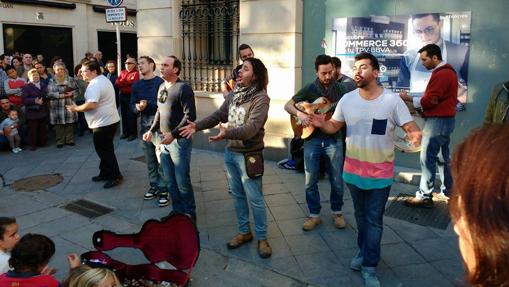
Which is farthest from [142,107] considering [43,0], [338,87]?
[43,0]

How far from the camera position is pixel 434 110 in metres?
5.18

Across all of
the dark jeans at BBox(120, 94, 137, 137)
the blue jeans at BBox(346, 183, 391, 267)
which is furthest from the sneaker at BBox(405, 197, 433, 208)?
the dark jeans at BBox(120, 94, 137, 137)

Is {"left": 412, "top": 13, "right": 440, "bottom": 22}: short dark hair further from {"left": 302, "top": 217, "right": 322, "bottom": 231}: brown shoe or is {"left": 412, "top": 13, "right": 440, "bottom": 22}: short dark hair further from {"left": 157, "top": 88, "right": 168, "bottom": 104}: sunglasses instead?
{"left": 157, "top": 88, "right": 168, "bottom": 104}: sunglasses

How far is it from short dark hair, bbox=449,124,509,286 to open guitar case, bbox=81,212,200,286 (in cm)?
285

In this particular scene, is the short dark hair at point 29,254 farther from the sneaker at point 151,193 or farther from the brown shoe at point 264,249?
the sneaker at point 151,193

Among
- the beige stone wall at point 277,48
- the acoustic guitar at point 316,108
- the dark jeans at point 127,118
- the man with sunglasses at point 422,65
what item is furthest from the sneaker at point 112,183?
the man with sunglasses at point 422,65

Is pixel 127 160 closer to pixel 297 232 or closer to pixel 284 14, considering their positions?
pixel 284 14

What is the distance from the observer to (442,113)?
5.15 metres

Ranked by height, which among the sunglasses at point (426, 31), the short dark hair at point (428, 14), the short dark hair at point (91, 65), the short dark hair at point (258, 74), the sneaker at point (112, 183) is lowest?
the sneaker at point (112, 183)

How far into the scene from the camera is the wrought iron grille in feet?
27.7

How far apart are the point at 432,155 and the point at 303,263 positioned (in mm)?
2293

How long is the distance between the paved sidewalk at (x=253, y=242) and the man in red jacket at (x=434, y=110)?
0.72m

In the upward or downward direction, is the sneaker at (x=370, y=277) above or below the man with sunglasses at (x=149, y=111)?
below

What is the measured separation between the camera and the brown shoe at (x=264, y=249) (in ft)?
13.7
